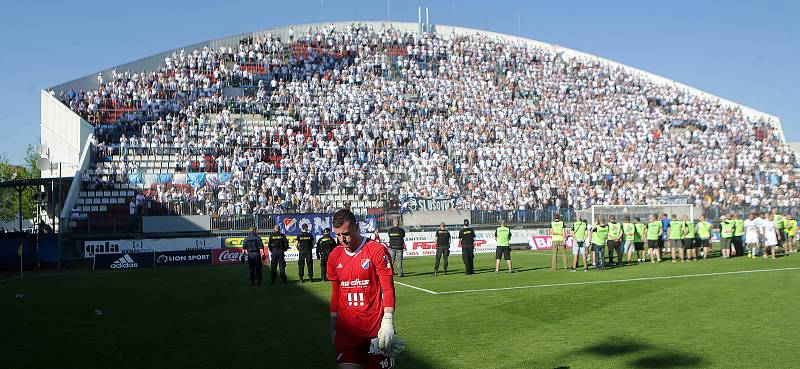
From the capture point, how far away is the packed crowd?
139ft

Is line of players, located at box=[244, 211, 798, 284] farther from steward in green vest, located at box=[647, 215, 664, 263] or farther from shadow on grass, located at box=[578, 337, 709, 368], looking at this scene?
shadow on grass, located at box=[578, 337, 709, 368]

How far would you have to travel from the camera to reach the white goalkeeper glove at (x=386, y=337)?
20.2ft

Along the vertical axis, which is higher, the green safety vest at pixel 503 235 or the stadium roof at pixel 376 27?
the stadium roof at pixel 376 27

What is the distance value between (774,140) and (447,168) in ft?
91.3

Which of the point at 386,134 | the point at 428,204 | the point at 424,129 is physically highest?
the point at 424,129

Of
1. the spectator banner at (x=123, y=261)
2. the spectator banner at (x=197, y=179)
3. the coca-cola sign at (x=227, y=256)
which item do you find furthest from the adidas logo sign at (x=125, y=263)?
the spectator banner at (x=197, y=179)

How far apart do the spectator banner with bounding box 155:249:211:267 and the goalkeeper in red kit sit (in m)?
28.7

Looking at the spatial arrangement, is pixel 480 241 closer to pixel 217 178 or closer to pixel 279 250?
pixel 217 178

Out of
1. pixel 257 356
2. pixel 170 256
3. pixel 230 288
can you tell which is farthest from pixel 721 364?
pixel 170 256

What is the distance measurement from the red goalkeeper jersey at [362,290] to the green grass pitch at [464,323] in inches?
130

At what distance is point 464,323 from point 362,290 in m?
6.75

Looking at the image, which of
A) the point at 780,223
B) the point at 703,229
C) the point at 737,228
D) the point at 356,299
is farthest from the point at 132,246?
the point at 356,299

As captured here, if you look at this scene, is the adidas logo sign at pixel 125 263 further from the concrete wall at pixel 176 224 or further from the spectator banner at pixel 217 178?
the spectator banner at pixel 217 178

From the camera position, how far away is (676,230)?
27.6 metres
